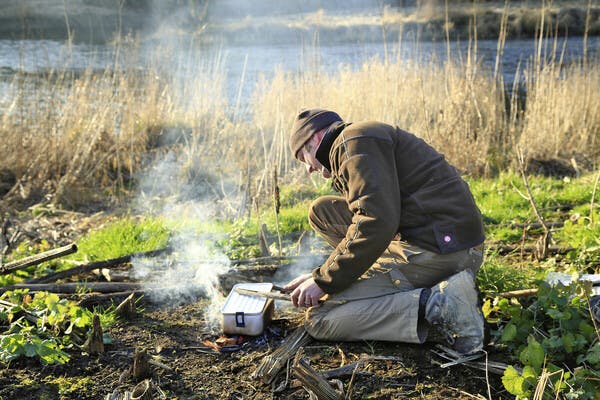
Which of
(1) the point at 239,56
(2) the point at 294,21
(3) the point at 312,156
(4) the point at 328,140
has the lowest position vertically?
(1) the point at 239,56

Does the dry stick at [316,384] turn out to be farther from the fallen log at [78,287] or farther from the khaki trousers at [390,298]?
the fallen log at [78,287]

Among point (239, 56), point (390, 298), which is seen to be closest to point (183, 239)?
point (390, 298)

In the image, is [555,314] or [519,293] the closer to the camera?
[555,314]

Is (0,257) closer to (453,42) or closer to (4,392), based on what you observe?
(4,392)

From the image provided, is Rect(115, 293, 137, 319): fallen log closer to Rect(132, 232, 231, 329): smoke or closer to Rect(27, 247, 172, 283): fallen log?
Rect(132, 232, 231, 329): smoke

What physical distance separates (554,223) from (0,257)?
4.53 meters

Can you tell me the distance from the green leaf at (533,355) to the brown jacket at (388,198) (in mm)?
636

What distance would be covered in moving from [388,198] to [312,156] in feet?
1.87

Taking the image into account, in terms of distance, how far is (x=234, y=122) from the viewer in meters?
8.21

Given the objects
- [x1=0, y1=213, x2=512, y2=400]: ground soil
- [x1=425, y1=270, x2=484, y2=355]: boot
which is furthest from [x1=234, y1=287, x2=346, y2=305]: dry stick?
[x1=425, y1=270, x2=484, y2=355]: boot

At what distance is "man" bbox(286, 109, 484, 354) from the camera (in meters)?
2.93

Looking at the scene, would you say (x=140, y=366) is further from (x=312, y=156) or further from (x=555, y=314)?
(x=555, y=314)

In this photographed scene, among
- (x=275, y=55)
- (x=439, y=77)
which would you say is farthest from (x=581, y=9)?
(x=439, y=77)

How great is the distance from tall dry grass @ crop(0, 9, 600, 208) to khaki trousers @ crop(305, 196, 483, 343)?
3.37 m
